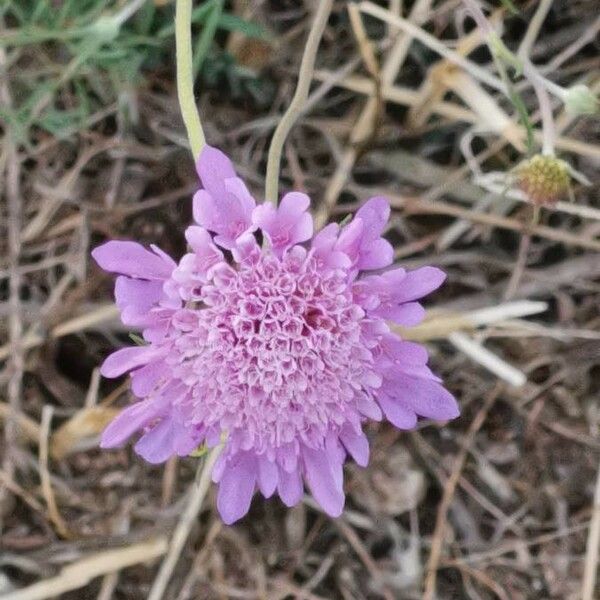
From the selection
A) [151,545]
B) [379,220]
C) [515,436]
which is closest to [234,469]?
[379,220]

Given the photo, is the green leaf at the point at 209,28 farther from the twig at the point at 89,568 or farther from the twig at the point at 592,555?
the twig at the point at 592,555

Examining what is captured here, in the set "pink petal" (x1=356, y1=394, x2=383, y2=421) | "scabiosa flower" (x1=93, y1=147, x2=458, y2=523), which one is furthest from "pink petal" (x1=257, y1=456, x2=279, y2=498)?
"pink petal" (x1=356, y1=394, x2=383, y2=421)

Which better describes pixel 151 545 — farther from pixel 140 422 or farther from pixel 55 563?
pixel 140 422

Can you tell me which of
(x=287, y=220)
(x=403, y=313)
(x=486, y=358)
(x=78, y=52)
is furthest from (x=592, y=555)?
(x=78, y=52)

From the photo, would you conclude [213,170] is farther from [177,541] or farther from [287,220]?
[177,541]

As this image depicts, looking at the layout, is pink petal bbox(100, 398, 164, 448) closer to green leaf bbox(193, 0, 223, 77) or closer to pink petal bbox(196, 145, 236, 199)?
pink petal bbox(196, 145, 236, 199)
